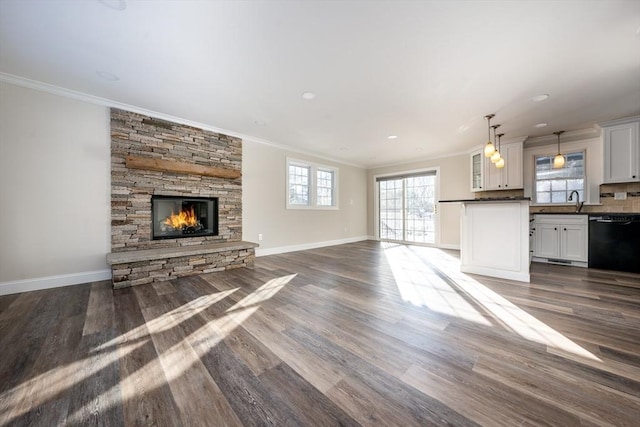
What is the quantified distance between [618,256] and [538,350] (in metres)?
3.95

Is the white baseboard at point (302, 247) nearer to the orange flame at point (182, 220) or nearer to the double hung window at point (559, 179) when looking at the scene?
the orange flame at point (182, 220)

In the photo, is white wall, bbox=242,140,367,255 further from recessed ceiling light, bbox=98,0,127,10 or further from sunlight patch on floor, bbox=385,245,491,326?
recessed ceiling light, bbox=98,0,127,10

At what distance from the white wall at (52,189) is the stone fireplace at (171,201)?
18cm

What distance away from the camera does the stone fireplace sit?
3.43 m

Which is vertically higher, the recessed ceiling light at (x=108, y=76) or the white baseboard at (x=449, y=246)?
the recessed ceiling light at (x=108, y=76)

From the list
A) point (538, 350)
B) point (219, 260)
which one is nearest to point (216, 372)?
point (538, 350)

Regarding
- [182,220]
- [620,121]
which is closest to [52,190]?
[182,220]

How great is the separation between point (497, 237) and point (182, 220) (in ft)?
16.7

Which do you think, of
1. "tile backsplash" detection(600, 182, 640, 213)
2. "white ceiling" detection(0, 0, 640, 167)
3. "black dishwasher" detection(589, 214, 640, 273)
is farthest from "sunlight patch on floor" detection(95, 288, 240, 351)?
"tile backsplash" detection(600, 182, 640, 213)

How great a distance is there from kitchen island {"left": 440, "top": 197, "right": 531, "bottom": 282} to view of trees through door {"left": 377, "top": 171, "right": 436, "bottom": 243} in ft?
9.45

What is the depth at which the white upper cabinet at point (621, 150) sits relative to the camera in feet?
12.8

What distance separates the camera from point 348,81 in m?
2.80

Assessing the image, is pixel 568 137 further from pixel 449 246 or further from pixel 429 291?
pixel 429 291

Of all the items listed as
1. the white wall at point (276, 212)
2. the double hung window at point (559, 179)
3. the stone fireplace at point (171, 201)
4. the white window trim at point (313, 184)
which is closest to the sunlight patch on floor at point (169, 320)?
the stone fireplace at point (171, 201)
